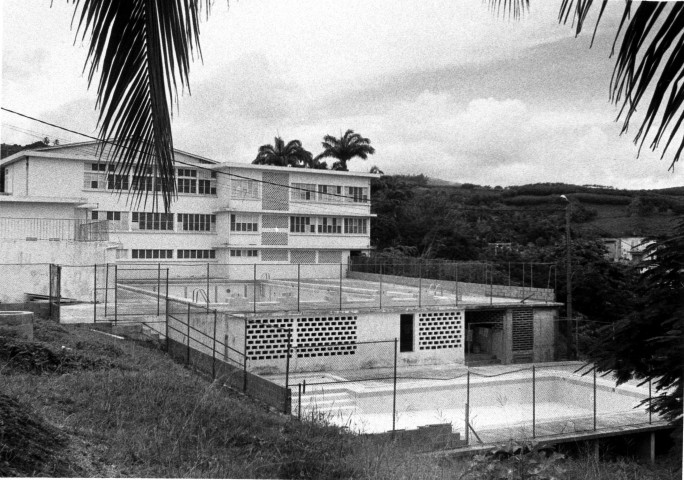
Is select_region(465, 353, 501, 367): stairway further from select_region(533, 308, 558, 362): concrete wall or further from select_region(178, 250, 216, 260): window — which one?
select_region(178, 250, 216, 260): window

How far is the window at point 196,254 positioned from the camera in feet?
27.8

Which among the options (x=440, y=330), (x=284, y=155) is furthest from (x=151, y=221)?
(x=440, y=330)

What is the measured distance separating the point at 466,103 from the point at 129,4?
141 inches

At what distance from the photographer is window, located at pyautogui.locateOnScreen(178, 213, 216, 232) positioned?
7.95 meters

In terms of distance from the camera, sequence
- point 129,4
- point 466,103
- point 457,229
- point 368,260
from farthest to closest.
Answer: point 368,260
point 457,229
point 466,103
point 129,4

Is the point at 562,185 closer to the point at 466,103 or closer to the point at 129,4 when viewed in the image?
the point at 466,103

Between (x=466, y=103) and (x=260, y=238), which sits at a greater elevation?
(x=466, y=103)

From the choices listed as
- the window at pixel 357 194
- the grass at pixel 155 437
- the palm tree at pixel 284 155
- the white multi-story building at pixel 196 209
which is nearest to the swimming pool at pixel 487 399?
the white multi-story building at pixel 196 209

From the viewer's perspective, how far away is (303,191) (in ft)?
33.2

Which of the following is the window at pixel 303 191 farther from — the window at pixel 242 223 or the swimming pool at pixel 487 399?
the swimming pool at pixel 487 399

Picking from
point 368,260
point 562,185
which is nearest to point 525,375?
point 368,260

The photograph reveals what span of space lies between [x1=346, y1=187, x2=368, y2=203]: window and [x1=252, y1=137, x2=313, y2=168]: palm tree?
1.24 metres

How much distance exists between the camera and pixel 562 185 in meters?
5.83

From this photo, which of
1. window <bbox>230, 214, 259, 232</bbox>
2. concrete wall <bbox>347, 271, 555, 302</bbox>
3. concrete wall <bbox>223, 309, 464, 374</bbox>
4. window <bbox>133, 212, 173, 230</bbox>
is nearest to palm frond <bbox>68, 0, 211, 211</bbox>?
window <bbox>133, 212, 173, 230</bbox>
